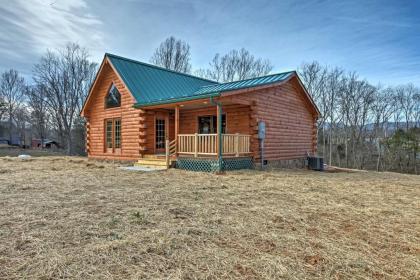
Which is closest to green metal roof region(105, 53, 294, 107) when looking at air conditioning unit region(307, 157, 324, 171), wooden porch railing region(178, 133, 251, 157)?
wooden porch railing region(178, 133, 251, 157)

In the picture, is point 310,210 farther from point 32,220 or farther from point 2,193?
point 2,193

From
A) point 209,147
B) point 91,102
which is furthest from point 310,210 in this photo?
point 91,102

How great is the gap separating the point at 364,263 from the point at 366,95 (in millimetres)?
32913

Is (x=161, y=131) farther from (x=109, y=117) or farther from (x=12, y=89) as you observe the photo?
(x=12, y=89)

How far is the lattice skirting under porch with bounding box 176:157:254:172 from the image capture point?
10.5m

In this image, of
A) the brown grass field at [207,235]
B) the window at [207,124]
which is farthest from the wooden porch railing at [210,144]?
the brown grass field at [207,235]

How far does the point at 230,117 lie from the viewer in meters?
13.3

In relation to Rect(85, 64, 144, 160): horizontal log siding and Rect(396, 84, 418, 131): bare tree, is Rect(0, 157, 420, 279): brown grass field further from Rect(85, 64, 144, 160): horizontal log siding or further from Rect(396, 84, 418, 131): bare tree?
Rect(396, 84, 418, 131): bare tree

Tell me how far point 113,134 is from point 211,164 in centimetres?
736

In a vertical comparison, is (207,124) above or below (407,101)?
below

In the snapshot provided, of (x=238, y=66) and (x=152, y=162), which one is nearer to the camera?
(x=152, y=162)

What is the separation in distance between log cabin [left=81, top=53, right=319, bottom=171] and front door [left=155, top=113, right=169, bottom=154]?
0.05 meters

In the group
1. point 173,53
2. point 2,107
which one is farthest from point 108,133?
point 2,107

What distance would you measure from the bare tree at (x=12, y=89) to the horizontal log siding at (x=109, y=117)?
32.2m
